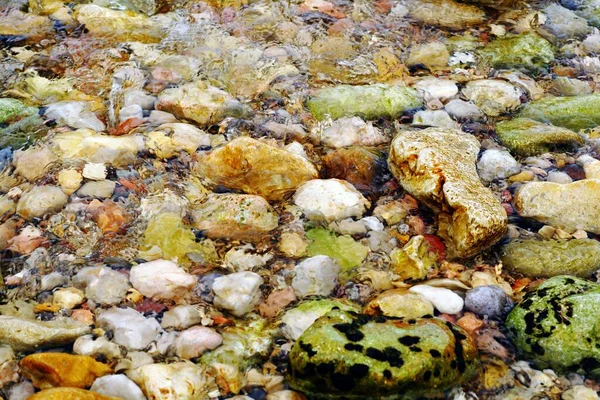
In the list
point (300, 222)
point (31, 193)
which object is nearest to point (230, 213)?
point (300, 222)

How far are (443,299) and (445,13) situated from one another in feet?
16.1

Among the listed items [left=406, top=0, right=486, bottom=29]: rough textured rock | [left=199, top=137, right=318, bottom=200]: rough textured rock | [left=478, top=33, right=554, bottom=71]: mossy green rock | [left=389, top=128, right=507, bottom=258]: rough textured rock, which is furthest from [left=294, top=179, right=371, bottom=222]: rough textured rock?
[left=406, top=0, right=486, bottom=29]: rough textured rock

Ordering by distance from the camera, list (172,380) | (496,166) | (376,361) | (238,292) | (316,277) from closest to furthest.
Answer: (376,361) → (172,380) → (238,292) → (316,277) → (496,166)

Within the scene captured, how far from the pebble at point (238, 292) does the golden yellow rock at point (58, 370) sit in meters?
0.88

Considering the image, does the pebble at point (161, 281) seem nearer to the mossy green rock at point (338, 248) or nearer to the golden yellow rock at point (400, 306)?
the mossy green rock at point (338, 248)

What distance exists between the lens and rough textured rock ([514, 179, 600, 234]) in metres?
4.52

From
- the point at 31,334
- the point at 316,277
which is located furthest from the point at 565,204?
the point at 31,334

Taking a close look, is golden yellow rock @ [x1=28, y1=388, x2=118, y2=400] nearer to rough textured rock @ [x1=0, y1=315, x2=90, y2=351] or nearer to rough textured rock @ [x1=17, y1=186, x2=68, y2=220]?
rough textured rock @ [x1=0, y1=315, x2=90, y2=351]

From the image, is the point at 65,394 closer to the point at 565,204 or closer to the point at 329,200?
the point at 329,200

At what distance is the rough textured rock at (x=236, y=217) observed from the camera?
4.48 metres

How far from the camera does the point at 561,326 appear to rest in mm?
3580

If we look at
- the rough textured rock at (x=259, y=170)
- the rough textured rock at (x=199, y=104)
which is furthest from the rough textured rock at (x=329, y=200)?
the rough textured rock at (x=199, y=104)

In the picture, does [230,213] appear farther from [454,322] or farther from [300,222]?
[454,322]

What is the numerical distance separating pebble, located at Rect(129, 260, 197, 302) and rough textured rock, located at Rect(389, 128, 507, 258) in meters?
1.80
